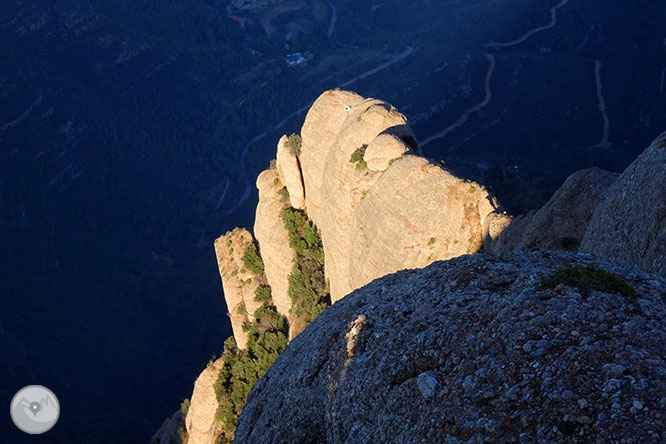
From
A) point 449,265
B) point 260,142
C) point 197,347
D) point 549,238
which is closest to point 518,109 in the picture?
point 260,142

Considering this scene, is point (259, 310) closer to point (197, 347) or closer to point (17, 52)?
point (197, 347)

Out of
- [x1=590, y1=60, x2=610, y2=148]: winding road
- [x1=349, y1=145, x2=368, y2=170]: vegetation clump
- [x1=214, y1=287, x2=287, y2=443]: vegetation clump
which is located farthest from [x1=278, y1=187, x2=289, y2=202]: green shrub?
[x1=590, y1=60, x2=610, y2=148]: winding road

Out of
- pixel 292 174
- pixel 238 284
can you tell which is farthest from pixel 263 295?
pixel 292 174

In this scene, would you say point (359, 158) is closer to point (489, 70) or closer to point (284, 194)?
point (284, 194)

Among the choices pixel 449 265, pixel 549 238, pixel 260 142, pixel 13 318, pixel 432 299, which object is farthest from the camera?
pixel 260 142

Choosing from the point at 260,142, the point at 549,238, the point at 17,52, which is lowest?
the point at 260,142
